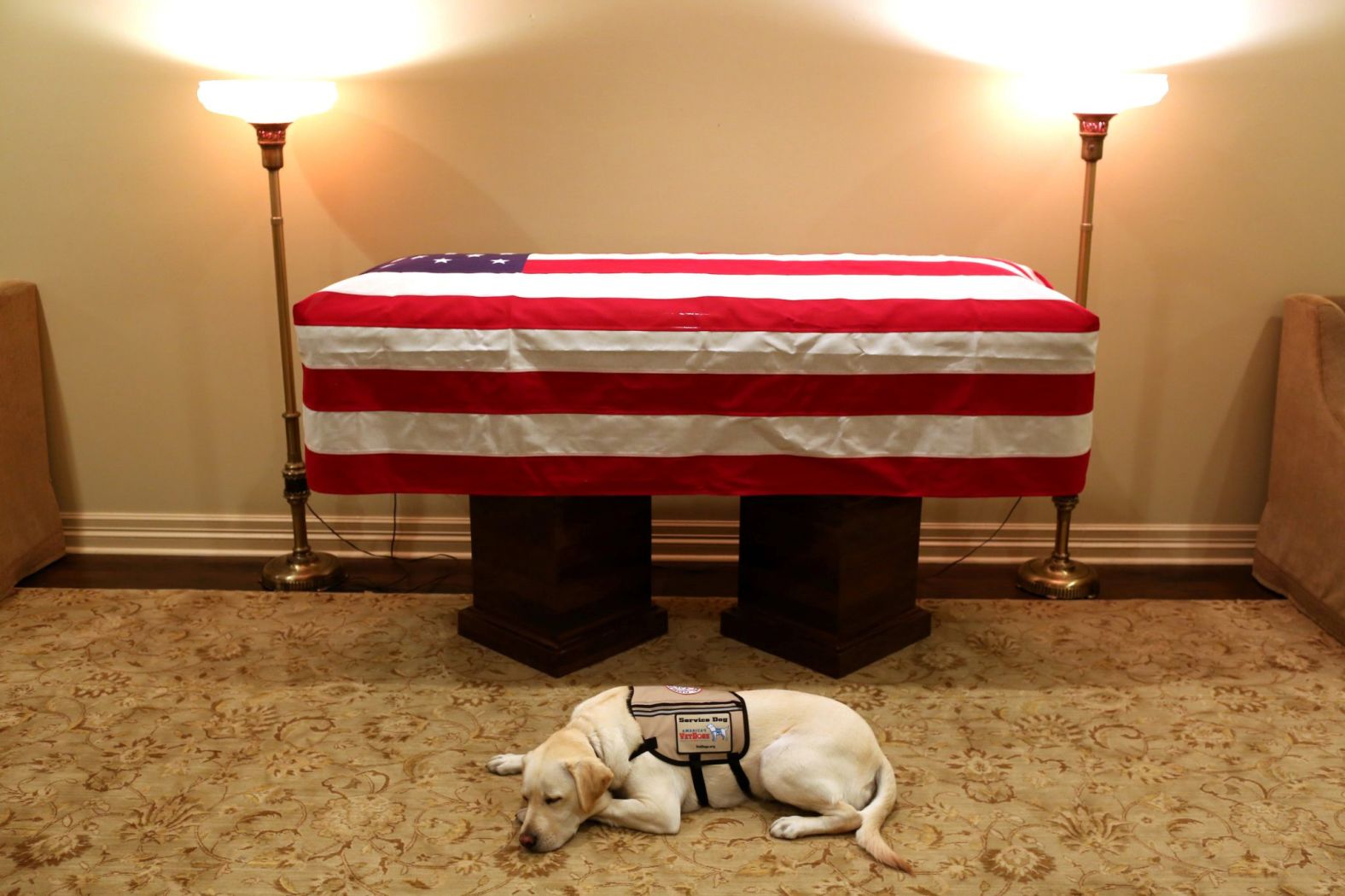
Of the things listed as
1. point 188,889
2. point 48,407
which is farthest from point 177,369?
point 188,889

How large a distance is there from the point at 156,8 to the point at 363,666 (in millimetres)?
1918

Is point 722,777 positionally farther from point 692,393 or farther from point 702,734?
point 692,393

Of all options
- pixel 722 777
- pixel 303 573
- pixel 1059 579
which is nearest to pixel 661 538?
pixel 303 573

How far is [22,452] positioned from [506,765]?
6.51ft

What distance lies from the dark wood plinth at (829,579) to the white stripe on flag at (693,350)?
379 millimetres

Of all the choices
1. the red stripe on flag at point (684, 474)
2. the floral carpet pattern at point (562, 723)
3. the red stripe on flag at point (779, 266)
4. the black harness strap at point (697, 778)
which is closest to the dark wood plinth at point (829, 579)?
the floral carpet pattern at point (562, 723)

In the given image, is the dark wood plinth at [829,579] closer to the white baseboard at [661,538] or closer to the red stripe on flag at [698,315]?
the red stripe on flag at [698,315]

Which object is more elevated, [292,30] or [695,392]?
[292,30]

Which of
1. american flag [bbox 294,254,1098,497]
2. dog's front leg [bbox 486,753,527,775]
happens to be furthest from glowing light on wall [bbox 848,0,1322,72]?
dog's front leg [bbox 486,753,527,775]

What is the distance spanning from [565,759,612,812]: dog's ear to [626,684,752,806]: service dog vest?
4.7 inches

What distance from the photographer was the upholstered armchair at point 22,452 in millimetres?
3494

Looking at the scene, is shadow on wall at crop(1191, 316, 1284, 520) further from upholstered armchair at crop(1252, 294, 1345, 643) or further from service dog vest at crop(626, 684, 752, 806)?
service dog vest at crop(626, 684, 752, 806)

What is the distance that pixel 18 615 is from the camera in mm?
3287

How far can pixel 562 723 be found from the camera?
2688mm
